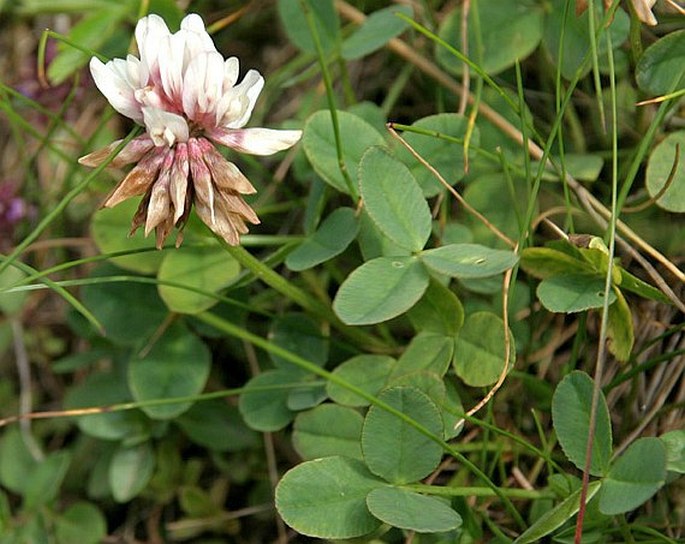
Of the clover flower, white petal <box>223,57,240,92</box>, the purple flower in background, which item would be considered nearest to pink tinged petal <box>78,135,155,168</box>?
the clover flower

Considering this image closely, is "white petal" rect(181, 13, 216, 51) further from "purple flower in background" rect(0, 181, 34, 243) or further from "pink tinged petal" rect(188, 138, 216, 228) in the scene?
"purple flower in background" rect(0, 181, 34, 243)

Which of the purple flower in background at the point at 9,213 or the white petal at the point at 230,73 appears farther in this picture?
the purple flower in background at the point at 9,213

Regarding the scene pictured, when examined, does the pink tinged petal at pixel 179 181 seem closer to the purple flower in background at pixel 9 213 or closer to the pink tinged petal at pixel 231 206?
the pink tinged petal at pixel 231 206

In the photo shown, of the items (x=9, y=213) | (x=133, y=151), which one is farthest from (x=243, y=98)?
(x=9, y=213)

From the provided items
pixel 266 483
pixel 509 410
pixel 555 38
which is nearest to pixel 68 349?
pixel 266 483

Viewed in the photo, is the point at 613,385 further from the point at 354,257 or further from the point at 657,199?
the point at 354,257

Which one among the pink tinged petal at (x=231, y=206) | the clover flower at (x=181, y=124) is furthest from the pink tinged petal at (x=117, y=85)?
the pink tinged petal at (x=231, y=206)
